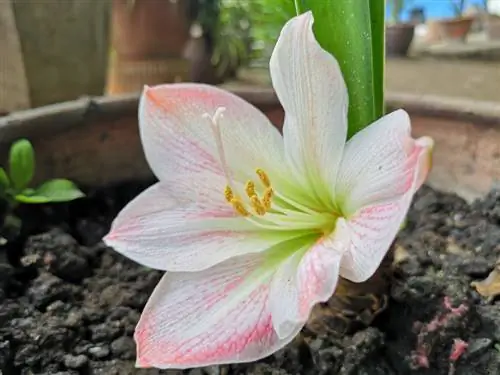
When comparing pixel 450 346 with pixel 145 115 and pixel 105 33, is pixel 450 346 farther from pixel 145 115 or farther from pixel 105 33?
pixel 105 33

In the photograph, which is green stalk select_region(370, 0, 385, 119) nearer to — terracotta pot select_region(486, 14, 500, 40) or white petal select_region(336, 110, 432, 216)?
white petal select_region(336, 110, 432, 216)

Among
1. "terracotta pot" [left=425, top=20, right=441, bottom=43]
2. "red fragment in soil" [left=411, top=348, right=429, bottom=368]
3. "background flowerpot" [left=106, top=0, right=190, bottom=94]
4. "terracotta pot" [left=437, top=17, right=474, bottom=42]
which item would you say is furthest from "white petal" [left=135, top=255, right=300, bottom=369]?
"terracotta pot" [left=425, top=20, right=441, bottom=43]

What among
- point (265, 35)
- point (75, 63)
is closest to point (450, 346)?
point (75, 63)

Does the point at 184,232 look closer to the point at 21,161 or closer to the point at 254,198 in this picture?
the point at 254,198

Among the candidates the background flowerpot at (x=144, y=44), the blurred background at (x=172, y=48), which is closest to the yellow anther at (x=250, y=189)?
the blurred background at (x=172, y=48)

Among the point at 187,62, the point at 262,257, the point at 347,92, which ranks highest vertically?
the point at 347,92

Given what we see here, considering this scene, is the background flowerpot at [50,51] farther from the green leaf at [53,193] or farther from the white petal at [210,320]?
the white petal at [210,320]

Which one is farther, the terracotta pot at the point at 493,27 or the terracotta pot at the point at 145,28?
the terracotta pot at the point at 493,27
